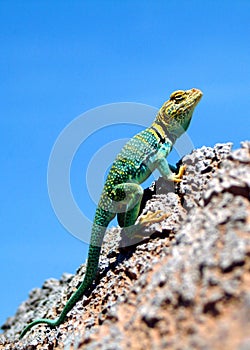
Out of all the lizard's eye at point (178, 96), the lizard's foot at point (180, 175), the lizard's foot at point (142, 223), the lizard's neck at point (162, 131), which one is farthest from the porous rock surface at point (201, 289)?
the lizard's eye at point (178, 96)

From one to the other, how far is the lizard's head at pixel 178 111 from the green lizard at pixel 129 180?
1 cm

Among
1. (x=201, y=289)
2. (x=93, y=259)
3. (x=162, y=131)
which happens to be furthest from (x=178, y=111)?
(x=201, y=289)

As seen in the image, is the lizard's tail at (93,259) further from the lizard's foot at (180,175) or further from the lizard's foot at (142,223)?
the lizard's foot at (180,175)

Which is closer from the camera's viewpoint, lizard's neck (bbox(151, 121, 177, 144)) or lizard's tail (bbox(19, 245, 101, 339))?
lizard's tail (bbox(19, 245, 101, 339))

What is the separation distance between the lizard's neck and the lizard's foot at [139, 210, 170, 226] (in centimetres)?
103

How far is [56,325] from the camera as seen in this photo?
573 centimetres

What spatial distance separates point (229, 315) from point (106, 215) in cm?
318

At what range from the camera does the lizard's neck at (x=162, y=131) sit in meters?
6.07

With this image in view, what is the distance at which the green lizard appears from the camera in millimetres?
5605

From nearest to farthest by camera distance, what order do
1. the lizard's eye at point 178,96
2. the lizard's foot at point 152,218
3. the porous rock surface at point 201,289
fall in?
1. the porous rock surface at point 201,289
2. the lizard's foot at point 152,218
3. the lizard's eye at point 178,96

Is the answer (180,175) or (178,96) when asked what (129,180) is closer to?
(180,175)

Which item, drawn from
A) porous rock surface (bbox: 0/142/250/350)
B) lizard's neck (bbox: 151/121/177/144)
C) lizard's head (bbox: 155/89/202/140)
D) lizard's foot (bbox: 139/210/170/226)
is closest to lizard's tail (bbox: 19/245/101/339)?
lizard's foot (bbox: 139/210/170/226)

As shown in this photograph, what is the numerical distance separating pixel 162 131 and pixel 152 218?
117cm

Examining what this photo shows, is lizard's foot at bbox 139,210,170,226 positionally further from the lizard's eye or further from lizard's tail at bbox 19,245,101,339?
the lizard's eye
